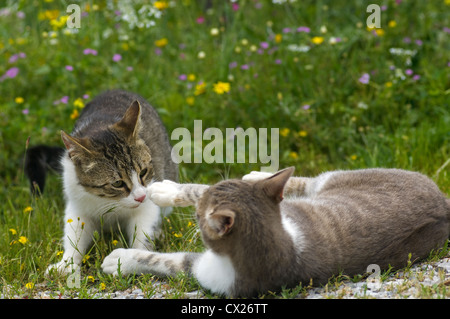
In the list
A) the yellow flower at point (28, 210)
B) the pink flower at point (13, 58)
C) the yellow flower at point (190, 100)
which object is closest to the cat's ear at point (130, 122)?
the yellow flower at point (28, 210)

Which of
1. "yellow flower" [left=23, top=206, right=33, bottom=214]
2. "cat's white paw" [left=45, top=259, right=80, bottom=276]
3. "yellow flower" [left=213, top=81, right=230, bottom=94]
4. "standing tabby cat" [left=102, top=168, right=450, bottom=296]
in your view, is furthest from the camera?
"yellow flower" [left=213, top=81, right=230, bottom=94]

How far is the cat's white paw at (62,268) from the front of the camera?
338 centimetres

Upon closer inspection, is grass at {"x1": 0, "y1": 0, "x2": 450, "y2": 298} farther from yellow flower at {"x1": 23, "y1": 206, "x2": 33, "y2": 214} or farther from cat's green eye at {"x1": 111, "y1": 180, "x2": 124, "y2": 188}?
cat's green eye at {"x1": 111, "y1": 180, "x2": 124, "y2": 188}

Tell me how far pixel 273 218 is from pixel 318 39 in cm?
290

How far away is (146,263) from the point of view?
3209 millimetres

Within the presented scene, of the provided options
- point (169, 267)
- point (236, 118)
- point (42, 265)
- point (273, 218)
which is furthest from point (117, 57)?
point (273, 218)

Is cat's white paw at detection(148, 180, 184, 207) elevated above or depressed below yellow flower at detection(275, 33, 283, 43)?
below

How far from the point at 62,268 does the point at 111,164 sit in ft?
2.32

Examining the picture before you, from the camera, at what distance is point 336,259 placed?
290 centimetres

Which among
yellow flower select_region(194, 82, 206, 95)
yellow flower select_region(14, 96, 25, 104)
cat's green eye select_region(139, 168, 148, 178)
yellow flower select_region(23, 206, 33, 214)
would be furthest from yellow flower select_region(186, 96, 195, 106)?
yellow flower select_region(23, 206, 33, 214)

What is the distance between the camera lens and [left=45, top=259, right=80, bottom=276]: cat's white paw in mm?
3375

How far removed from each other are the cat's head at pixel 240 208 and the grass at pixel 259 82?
1210 millimetres

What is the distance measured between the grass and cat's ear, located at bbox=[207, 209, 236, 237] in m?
1.36

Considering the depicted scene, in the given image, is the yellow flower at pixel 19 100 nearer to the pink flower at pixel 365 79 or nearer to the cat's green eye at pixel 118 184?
the cat's green eye at pixel 118 184
